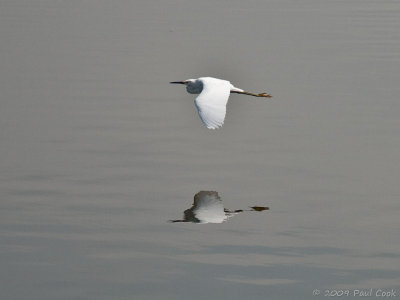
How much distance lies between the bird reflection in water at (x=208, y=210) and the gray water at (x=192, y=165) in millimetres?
78

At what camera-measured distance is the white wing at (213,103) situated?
9016 mm

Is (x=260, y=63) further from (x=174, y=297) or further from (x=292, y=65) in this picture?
(x=174, y=297)

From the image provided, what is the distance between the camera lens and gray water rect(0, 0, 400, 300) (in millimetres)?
7094

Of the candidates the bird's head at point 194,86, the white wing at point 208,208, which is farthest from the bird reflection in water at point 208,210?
the bird's head at point 194,86

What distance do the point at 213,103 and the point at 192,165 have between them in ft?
2.20

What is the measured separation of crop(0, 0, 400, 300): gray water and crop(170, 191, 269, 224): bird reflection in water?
78mm

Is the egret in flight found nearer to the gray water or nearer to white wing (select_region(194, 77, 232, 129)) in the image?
white wing (select_region(194, 77, 232, 129))
